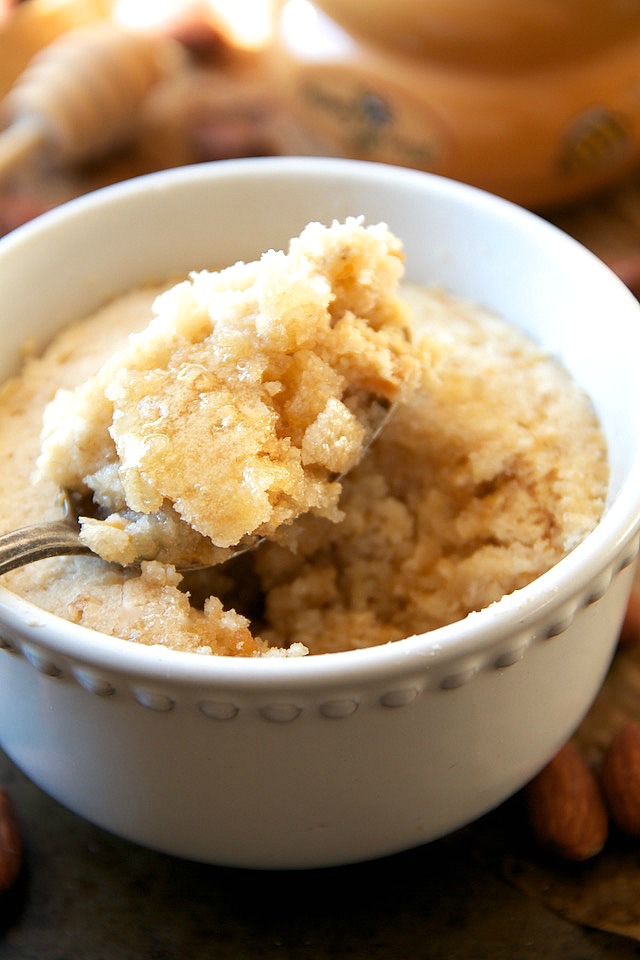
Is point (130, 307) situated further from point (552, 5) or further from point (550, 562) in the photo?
point (552, 5)

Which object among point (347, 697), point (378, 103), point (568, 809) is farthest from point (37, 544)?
point (378, 103)

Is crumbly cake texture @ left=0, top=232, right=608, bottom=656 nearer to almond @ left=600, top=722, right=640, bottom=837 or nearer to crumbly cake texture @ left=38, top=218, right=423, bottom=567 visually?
crumbly cake texture @ left=38, top=218, right=423, bottom=567

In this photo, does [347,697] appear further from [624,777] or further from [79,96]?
[79,96]

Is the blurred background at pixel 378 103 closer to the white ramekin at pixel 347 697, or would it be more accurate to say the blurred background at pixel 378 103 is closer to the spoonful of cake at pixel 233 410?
the white ramekin at pixel 347 697

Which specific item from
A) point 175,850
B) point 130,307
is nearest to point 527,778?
point 175,850

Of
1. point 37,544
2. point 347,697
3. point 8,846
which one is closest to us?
point 347,697

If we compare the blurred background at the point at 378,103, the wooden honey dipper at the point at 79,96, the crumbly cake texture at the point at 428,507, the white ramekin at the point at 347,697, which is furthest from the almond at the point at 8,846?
the wooden honey dipper at the point at 79,96
